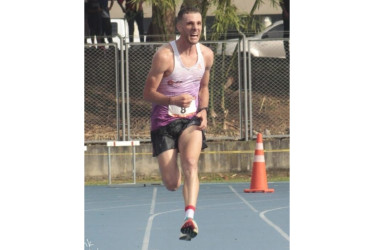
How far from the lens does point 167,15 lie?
20.0m

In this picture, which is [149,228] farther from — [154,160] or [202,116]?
[154,160]

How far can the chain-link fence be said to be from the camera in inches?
801

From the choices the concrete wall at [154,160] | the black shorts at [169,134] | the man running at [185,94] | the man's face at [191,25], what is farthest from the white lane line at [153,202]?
the man's face at [191,25]

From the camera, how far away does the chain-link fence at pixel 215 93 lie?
20.3 m

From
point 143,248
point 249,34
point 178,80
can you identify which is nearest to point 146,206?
point 143,248

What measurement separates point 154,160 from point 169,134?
31.5ft

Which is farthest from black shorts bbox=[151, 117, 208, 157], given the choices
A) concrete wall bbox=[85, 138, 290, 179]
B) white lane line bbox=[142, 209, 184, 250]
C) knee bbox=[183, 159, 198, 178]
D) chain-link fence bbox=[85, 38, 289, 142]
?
chain-link fence bbox=[85, 38, 289, 142]

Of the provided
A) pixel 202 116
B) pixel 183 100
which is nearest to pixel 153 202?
pixel 202 116

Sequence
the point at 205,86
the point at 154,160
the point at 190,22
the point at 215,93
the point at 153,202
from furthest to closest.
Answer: the point at 215,93 < the point at 154,160 < the point at 153,202 < the point at 205,86 < the point at 190,22

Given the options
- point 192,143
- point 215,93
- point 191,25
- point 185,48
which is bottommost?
point 192,143

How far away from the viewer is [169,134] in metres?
9.76

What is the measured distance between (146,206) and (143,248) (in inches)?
170

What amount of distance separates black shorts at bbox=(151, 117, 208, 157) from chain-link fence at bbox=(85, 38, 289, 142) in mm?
10119
